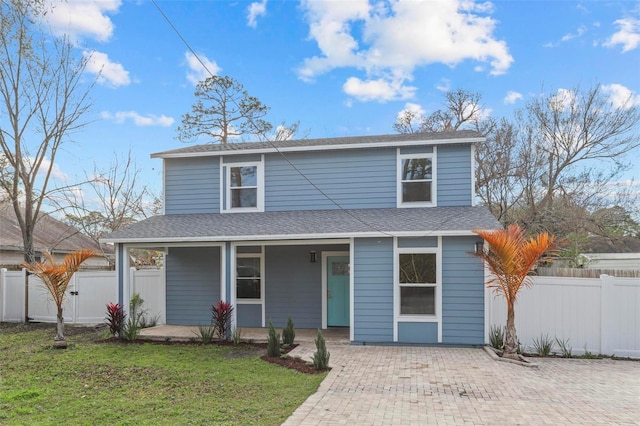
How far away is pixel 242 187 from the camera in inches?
468

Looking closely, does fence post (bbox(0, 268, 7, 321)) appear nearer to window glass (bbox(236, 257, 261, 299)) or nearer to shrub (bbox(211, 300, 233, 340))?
window glass (bbox(236, 257, 261, 299))

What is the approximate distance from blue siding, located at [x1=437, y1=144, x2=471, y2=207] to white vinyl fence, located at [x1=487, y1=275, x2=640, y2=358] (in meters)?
2.63

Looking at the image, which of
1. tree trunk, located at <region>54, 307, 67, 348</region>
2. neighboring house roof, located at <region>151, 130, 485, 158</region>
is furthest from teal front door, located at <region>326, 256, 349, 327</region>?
tree trunk, located at <region>54, 307, 67, 348</region>

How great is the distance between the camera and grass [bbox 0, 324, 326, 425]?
506 cm

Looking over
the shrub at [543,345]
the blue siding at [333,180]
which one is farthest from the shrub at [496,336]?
the blue siding at [333,180]

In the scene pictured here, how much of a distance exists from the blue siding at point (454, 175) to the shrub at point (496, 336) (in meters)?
3.10

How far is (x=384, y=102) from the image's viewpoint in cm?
1933

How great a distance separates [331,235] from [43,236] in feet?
61.9

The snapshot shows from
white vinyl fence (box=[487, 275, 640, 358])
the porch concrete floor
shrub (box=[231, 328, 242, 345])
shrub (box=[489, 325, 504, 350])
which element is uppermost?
white vinyl fence (box=[487, 275, 640, 358])

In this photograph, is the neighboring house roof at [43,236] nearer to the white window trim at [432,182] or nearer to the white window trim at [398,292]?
the white window trim at [432,182]

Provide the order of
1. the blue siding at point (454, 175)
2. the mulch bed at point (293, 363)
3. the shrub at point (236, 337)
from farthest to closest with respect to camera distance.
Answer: the blue siding at point (454, 175), the shrub at point (236, 337), the mulch bed at point (293, 363)

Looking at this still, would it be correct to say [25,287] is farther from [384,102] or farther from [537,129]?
[537,129]

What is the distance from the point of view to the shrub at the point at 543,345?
28.2 ft

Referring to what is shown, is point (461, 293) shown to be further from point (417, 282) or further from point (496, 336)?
point (496, 336)
